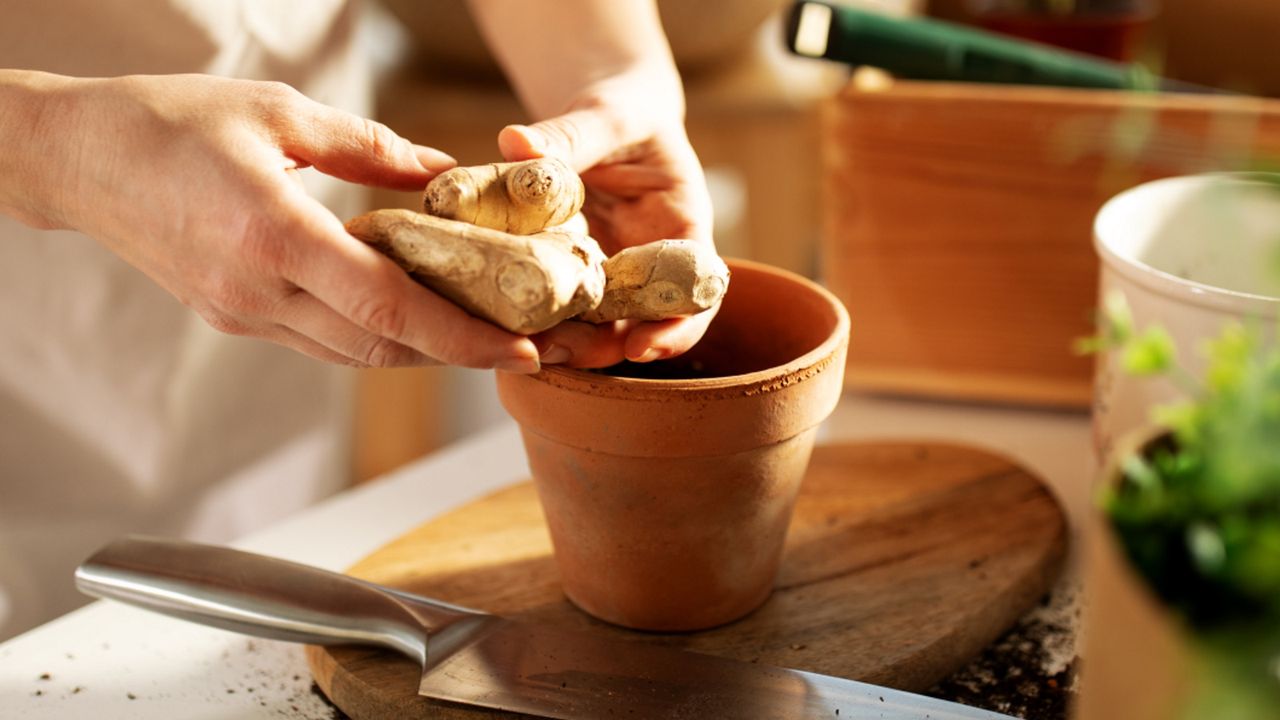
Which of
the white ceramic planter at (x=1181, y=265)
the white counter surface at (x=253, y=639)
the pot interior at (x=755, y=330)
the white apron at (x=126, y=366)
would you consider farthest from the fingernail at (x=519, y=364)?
the white apron at (x=126, y=366)

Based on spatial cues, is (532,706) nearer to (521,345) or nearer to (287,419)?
(521,345)

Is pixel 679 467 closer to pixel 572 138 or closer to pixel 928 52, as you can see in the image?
pixel 572 138

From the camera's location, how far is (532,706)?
1.86ft

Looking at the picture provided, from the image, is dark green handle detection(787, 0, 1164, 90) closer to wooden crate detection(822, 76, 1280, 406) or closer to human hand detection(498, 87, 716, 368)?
wooden crate detection(822, 76, 1280, 406)

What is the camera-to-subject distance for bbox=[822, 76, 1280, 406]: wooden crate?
0.91 m

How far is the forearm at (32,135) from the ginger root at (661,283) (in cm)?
28

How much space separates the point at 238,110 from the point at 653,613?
35 centimetres

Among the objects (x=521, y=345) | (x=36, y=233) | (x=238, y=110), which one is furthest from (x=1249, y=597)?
(x=36, y=233)

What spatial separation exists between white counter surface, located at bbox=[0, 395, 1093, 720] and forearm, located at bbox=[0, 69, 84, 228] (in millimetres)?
262

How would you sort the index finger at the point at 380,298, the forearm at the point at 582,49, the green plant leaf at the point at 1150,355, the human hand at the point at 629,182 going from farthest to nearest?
the forearm at the point at 582,49 → the human hand at the point at 629,182 → the index finger at the point at 380,298 → the green plant leaf at the point at 1150,355

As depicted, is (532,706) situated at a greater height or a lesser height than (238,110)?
lesser

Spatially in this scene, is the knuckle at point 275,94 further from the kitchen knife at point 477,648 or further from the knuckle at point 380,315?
the kitchen knife at point 477,648

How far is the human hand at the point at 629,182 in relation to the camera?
2.05 ft

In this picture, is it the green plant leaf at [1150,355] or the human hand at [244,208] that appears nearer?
the green plant leaf at [1150,355]
